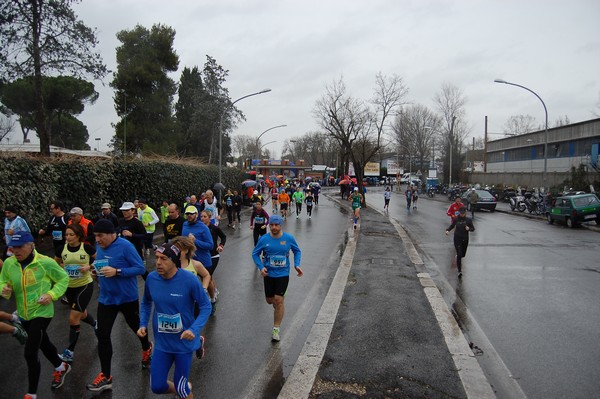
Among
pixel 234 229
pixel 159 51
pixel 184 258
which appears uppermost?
pixel 159 51

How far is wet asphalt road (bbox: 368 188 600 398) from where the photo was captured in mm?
4805

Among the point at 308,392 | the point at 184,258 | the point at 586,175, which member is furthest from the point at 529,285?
the point at 586,175

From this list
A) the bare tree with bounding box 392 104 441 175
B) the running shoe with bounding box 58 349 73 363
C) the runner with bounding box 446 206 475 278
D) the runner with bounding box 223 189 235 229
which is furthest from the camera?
the bare tree with bounding box 392 104 441 175

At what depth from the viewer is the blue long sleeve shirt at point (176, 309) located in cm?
369

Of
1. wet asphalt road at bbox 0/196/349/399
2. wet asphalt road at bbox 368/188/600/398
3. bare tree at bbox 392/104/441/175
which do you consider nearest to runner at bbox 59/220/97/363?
wet asphalt road at bbox 0/196/349/399

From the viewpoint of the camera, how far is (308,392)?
14.4 feet

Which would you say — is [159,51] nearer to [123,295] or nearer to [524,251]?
[524,251]

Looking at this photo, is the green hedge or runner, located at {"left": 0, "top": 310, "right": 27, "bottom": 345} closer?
runner, located at {"left": 0, "top": 310, "right": 27, "bottom": 345}

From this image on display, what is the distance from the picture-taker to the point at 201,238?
670 centimetres

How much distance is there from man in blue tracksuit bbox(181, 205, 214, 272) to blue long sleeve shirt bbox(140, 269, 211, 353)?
2.73 m

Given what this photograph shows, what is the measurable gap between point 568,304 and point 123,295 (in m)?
7.35

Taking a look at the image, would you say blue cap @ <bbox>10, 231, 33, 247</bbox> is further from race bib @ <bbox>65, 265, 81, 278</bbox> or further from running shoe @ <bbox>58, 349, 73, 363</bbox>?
running shoe @ <bbox>58, 349, 73, 363</bbox>

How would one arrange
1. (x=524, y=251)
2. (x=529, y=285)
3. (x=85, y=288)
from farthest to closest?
(x=524, y=251) < (x=529, y=285) < (x=85, y=288)

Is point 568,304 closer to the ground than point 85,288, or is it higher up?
closer to the ground
